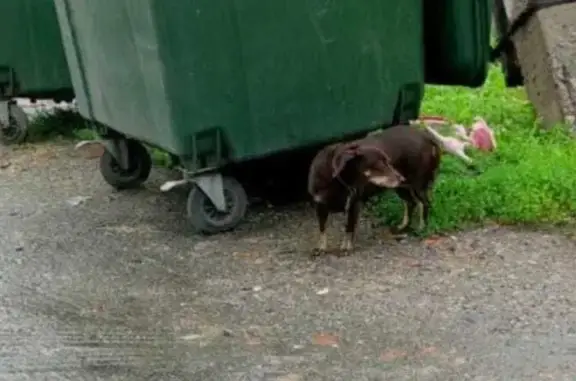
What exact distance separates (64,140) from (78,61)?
2.07 meters

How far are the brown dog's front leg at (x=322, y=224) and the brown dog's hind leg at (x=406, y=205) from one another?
37cm

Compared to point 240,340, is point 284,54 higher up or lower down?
higher up

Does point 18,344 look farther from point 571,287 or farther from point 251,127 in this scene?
point 571,287

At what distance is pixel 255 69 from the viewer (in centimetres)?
582

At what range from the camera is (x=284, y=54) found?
5.86 m

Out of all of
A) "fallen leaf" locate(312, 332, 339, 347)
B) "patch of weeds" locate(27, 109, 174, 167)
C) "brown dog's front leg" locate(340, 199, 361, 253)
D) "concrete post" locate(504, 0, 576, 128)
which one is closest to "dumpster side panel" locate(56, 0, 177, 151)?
"brown dog's front leg" locate(340, 199, 361, 253)

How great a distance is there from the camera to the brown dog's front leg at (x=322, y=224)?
5660 mm

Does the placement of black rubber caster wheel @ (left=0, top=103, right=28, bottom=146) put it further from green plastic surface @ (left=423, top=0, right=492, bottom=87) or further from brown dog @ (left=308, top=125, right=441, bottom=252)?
brown dog @ (left=308, top=125, right=441, bottom=252)

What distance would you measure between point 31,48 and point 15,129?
27.6 inches

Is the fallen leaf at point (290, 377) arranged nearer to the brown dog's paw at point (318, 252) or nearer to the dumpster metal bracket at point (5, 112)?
the brown dog's paw at point (318, 252)

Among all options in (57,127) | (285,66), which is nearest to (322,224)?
(285,66)

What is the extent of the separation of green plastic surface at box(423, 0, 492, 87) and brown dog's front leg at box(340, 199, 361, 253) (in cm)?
117

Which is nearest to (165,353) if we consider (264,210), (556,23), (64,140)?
(264,210)

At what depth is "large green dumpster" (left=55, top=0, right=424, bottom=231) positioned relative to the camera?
5680 millimetres
